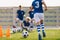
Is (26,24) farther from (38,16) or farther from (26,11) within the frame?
(38,16)

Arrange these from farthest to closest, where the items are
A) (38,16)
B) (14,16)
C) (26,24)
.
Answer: (14,16) < (26,24) < (38,16)

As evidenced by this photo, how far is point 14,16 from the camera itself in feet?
57.5

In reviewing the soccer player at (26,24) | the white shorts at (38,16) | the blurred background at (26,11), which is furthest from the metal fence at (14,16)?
the white shorts at (38,16)

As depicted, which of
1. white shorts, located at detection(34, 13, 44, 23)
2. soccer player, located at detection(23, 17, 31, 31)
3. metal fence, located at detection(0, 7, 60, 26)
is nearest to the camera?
white shorts, located at detection(34, 13, 44, 23)

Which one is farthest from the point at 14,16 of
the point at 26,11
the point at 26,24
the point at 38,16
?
the point at 38,16

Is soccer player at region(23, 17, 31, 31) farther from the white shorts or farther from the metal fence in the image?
the white shorts

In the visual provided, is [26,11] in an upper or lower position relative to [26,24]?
upper

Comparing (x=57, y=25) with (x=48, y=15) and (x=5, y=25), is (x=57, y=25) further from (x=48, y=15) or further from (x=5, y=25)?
(x=5, y=25)

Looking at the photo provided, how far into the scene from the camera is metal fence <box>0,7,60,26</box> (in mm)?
17391

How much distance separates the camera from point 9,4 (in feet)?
62.8

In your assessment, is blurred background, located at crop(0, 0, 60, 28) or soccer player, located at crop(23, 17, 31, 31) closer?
soccer player, located at crop(23, 17, 31, 31)

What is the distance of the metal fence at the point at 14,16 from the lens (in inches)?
685

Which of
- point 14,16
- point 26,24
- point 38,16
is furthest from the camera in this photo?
point 14,16

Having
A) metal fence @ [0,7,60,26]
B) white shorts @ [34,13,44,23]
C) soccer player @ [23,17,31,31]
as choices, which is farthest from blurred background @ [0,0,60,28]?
white shorts @ [34,13,44,23]
